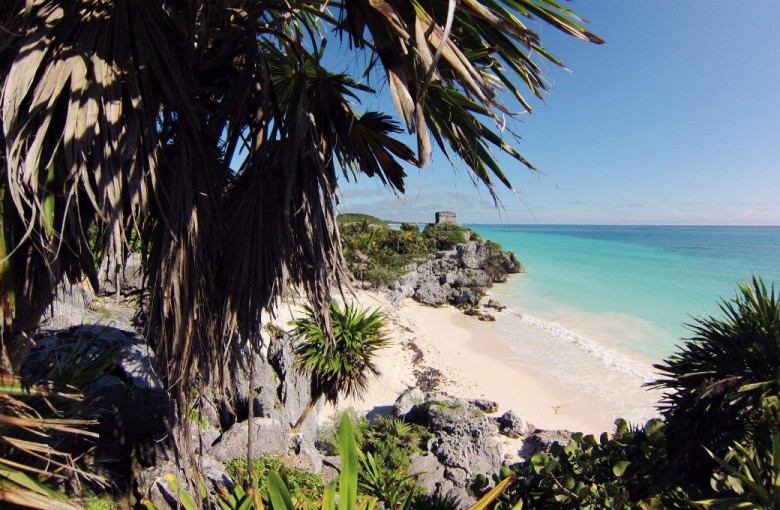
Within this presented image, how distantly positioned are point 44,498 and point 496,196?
2279 mm

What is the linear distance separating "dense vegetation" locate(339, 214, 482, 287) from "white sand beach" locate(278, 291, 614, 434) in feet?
14.8

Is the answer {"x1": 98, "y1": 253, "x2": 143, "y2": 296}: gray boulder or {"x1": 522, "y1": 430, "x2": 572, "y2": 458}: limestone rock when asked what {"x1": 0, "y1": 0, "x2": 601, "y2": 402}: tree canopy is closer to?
{"x1": 98, "y1": 253, "x2": 143, "y2": 296}: gray boulder

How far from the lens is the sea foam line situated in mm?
12938

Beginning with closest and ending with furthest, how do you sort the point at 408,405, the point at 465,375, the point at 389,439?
the point at 389,439, the point at 408,405, the point at 465,375

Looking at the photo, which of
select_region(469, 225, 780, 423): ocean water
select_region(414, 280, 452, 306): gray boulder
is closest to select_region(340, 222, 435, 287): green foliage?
select_region(414, 280, 452, 306): gray boulder

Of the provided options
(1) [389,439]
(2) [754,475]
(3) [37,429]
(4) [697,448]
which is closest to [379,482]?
(1) [389,439]

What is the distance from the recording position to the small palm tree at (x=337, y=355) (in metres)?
6.38

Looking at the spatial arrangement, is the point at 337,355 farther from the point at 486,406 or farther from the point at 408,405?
the point at 486,406

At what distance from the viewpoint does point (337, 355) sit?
21.1 ft

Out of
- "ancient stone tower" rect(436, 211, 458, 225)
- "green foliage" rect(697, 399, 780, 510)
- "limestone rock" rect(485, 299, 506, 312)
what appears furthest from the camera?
"ancient stone tower" rect(436, 211, 458, 225)

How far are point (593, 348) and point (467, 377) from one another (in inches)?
248

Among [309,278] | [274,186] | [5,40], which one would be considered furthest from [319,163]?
[5,40]

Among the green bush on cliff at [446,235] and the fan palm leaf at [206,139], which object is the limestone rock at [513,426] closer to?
the fan palm leaf at [206,139]

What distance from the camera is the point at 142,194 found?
172cm
